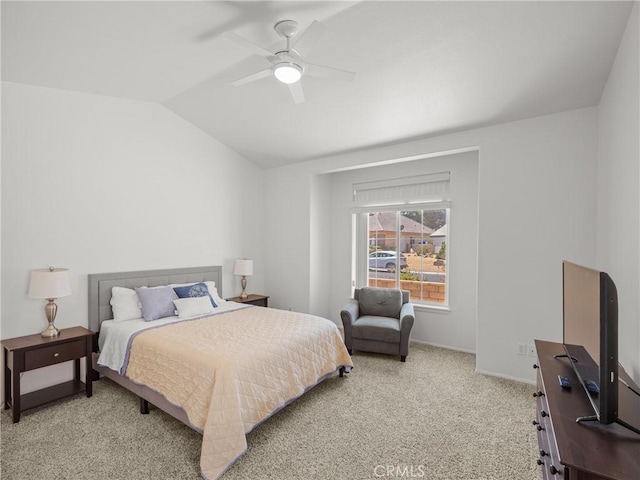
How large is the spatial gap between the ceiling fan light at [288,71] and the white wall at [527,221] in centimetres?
208

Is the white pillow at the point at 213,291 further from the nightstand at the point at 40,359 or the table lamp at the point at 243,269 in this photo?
the nightstand at the point at 40,359

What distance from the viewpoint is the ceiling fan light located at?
2148mm

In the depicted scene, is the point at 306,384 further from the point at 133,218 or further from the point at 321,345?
the point at 133,218

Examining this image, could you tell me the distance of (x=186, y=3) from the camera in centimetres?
211

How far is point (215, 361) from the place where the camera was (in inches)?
85.8

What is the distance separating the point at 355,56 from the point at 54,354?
3.58 m

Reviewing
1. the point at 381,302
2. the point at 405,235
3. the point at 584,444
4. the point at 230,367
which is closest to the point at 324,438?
the point at 230,367

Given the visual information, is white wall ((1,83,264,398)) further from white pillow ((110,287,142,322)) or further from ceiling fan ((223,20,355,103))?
ceiling fan ((223,20,355,103))

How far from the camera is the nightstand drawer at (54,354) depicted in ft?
8.45

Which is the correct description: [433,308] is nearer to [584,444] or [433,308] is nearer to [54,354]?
[584,444]

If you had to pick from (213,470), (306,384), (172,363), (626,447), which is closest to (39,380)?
(172,363)

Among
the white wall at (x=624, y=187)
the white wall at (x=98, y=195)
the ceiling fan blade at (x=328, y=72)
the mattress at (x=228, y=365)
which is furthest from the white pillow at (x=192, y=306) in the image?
the white wall at (x=624, y=187)

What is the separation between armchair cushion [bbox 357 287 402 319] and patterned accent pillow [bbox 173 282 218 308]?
199 cm

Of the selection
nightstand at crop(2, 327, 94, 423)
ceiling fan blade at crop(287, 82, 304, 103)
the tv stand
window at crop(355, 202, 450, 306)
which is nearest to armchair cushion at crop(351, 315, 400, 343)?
window at crop(355, 202, 450, 306)
